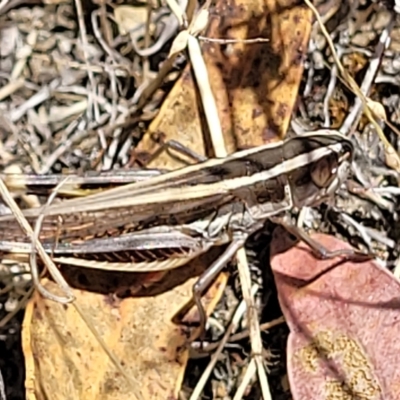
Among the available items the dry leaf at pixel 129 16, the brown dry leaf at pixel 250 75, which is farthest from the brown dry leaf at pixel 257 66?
the dry leaf at pixel 129 16

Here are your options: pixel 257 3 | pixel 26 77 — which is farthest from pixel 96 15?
pixel 257 3

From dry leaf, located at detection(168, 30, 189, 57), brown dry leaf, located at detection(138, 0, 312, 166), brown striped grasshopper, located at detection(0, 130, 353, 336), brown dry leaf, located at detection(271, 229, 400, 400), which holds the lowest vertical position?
brown dry leaf, located at detection(271, 229, 400, 400)

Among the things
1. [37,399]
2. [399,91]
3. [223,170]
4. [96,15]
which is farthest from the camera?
[96,15]

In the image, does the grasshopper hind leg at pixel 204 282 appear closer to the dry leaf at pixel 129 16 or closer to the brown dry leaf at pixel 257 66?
the brown dry leaf at pixel 257 66

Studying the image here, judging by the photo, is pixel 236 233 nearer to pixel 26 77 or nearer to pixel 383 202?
pixel 383 202

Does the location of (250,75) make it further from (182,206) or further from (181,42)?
(182,206)

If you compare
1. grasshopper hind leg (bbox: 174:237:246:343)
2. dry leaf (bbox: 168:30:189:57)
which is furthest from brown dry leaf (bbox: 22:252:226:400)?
dry leaf (bbox: 168:30:189:57)

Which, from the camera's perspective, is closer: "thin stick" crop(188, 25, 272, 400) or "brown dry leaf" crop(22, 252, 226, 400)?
"brown dry leaf" crop(22, 252, 226, 400)

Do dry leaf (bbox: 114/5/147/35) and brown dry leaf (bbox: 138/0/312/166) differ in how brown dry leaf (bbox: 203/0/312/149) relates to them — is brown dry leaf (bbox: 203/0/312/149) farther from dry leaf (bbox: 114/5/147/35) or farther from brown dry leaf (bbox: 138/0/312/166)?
dry leaf (bbox: 114/5/147/35)
